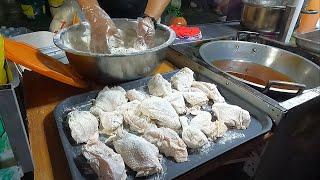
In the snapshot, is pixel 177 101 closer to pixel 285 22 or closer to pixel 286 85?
pixel 286 85

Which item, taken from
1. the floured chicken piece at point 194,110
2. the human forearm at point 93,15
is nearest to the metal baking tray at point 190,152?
the floured chicken piece at point 194,110

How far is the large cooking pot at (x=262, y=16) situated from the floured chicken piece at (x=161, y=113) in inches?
35.4

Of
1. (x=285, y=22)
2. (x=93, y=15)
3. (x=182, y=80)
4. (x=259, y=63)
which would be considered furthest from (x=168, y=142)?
(x=285, y=22)

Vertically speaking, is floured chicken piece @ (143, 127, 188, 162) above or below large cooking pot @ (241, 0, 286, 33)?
below

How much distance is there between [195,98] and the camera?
2.47 feet

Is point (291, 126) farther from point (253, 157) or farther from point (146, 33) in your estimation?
point (146, 33)

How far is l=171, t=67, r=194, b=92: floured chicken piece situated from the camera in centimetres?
81

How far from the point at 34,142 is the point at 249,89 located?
600 millimetres

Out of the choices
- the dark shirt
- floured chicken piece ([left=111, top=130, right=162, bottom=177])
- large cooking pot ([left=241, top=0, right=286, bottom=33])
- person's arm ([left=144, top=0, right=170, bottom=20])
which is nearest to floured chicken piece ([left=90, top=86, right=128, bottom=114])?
floured chicken piece ([left=111, top=130, right=162, bottom=177])

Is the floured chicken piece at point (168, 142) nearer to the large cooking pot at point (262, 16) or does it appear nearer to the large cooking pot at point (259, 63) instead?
the large cooking pot at point (259, 63)

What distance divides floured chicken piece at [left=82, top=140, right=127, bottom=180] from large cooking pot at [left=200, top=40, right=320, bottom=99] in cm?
55

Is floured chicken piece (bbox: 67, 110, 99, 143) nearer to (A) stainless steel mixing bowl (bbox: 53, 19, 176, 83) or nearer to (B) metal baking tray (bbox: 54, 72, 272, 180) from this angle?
(B) metal baking tray (bbox: 54, 72, 272, 180)

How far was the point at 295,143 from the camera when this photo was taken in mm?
960

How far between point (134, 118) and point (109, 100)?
9 centimetres
